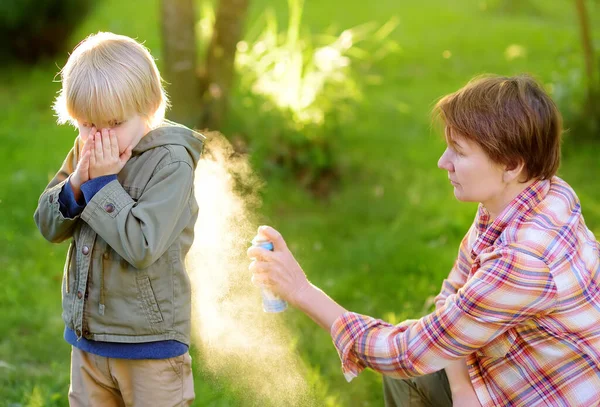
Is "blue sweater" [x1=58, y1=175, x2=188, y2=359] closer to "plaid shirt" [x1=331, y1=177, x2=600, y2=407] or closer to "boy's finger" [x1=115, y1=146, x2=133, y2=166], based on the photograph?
"boy's finger" [x1=115, y1=146, x2=133, y2=166]

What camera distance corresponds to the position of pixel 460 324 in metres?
2.33

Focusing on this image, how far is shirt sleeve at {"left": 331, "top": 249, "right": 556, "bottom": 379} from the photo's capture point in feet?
7.39

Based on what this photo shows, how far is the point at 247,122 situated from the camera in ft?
21.4

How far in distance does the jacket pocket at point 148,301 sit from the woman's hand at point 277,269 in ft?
1.10

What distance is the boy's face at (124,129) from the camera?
7.69 ft

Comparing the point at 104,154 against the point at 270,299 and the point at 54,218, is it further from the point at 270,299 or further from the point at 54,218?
the point at 270,299

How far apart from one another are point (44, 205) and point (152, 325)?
20.4 inches

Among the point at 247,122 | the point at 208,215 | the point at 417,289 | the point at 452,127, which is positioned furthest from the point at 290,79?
the point at 452,127

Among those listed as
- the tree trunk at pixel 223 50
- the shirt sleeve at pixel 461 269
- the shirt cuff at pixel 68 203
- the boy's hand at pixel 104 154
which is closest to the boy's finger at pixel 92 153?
the boy's hand at pixel 104 154

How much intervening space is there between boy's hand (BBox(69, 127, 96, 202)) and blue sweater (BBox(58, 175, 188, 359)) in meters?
0.02

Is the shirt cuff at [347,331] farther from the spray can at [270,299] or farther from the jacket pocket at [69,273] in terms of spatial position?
the jacket pocket at [69,273]

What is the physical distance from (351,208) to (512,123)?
3.83 meters

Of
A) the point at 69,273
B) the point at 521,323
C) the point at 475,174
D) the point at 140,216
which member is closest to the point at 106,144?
the point at 140,216

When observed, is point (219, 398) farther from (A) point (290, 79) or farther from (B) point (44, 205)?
(A) point (290, 79)
